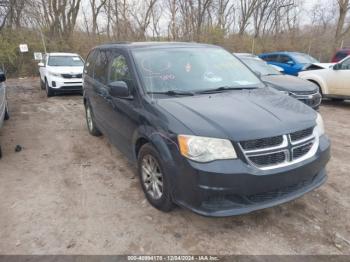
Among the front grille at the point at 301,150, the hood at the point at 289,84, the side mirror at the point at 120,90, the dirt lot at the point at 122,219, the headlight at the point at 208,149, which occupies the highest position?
the side mirror at the point at 120,90

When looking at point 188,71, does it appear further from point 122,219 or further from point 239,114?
point 122,219

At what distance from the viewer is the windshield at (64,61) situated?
11406 millimetres

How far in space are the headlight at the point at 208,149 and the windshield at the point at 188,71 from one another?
3.33 ft

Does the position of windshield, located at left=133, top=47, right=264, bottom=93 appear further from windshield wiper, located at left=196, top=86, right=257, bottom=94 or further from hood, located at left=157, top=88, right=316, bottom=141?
hood, located at left=157, top=88, right=316, bottom=141

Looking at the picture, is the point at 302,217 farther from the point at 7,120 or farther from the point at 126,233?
the point at 7,120

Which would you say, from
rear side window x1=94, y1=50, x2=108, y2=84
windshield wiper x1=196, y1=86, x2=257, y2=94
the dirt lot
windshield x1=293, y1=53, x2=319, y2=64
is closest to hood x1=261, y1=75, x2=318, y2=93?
the dirt lot

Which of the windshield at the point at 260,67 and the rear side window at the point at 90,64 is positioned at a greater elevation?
the rear side window at the point at 90,64

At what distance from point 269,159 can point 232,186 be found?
0.43 meters

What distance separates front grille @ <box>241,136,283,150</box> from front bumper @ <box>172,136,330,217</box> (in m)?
0.15

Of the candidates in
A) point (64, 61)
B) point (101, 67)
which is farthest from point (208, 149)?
point (64, 61)

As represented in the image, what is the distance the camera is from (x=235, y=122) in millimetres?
2703

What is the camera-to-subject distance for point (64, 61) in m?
11.6

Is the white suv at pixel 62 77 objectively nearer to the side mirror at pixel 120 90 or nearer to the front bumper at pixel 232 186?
the side mirror at pixel 120 90

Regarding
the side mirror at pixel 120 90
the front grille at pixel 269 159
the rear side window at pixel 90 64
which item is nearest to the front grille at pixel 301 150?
the front grille at pixel 269 159
